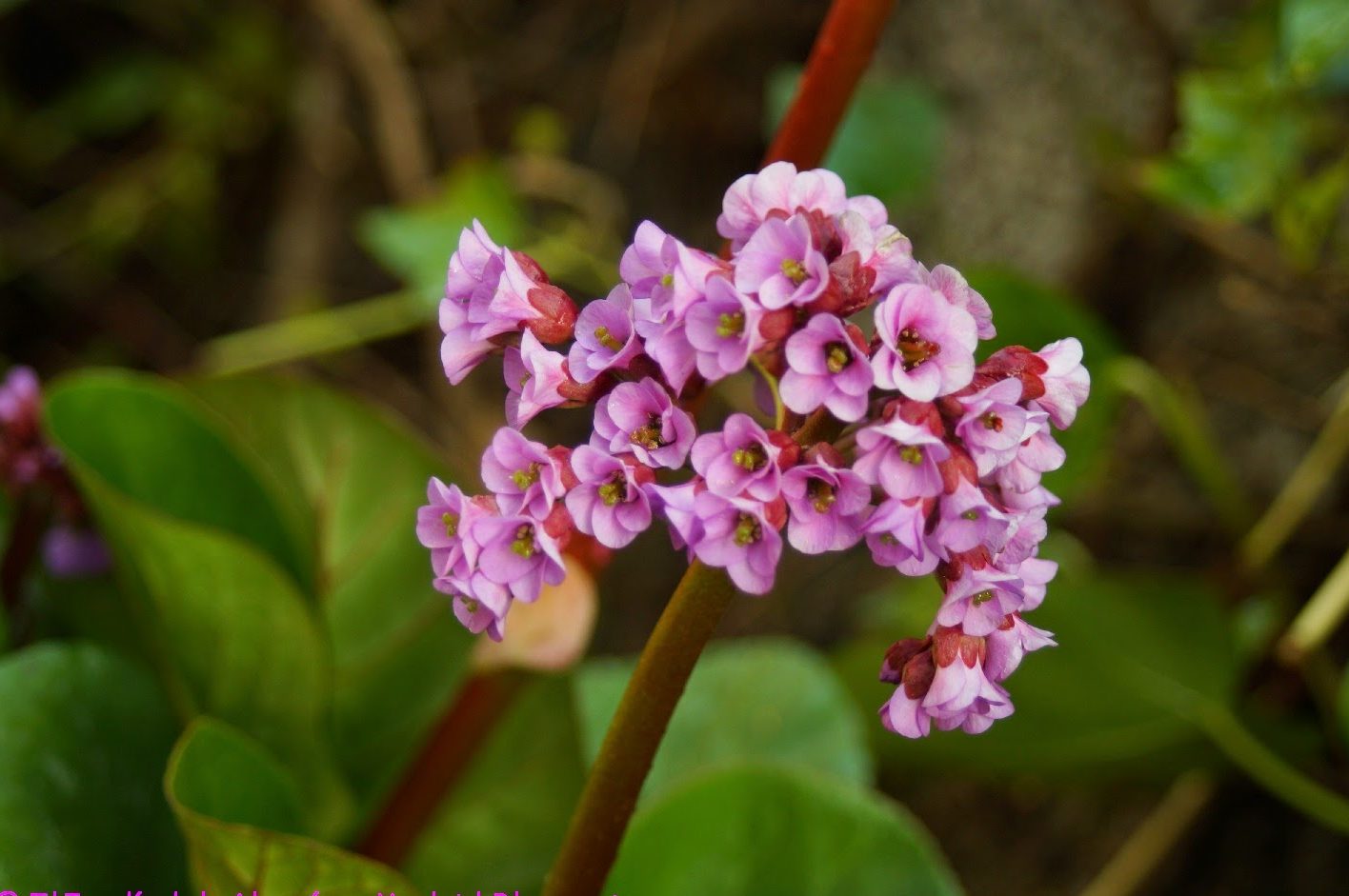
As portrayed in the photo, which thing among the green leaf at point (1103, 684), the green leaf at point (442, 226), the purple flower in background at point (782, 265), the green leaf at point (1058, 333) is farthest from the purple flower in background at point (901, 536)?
the green leaf at point (442, 226)

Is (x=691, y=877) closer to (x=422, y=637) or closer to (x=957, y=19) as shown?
(x=422, y=637)

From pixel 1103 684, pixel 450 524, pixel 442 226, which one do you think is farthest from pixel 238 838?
pixel 442 226

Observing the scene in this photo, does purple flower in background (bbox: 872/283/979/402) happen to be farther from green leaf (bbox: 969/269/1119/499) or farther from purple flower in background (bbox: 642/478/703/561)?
green leaf (bbox: 969/269/1119/499)

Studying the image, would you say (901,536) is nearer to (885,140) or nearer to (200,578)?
(200,578)

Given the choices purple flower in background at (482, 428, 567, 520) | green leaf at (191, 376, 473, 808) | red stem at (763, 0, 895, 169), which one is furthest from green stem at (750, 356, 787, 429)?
green leaf at (191, 376, 473, 808)

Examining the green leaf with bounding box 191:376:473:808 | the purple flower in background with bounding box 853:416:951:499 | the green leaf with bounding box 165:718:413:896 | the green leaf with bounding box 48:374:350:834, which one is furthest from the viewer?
the green leaf with bounding box 191:376:473:808

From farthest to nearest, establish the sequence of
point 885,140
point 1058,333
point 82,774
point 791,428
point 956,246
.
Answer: point 956,246
point 885,140
point 1058,333
point 82,774
point 791,428

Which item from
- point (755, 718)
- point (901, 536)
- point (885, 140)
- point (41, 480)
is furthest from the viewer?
point (885, 140)
